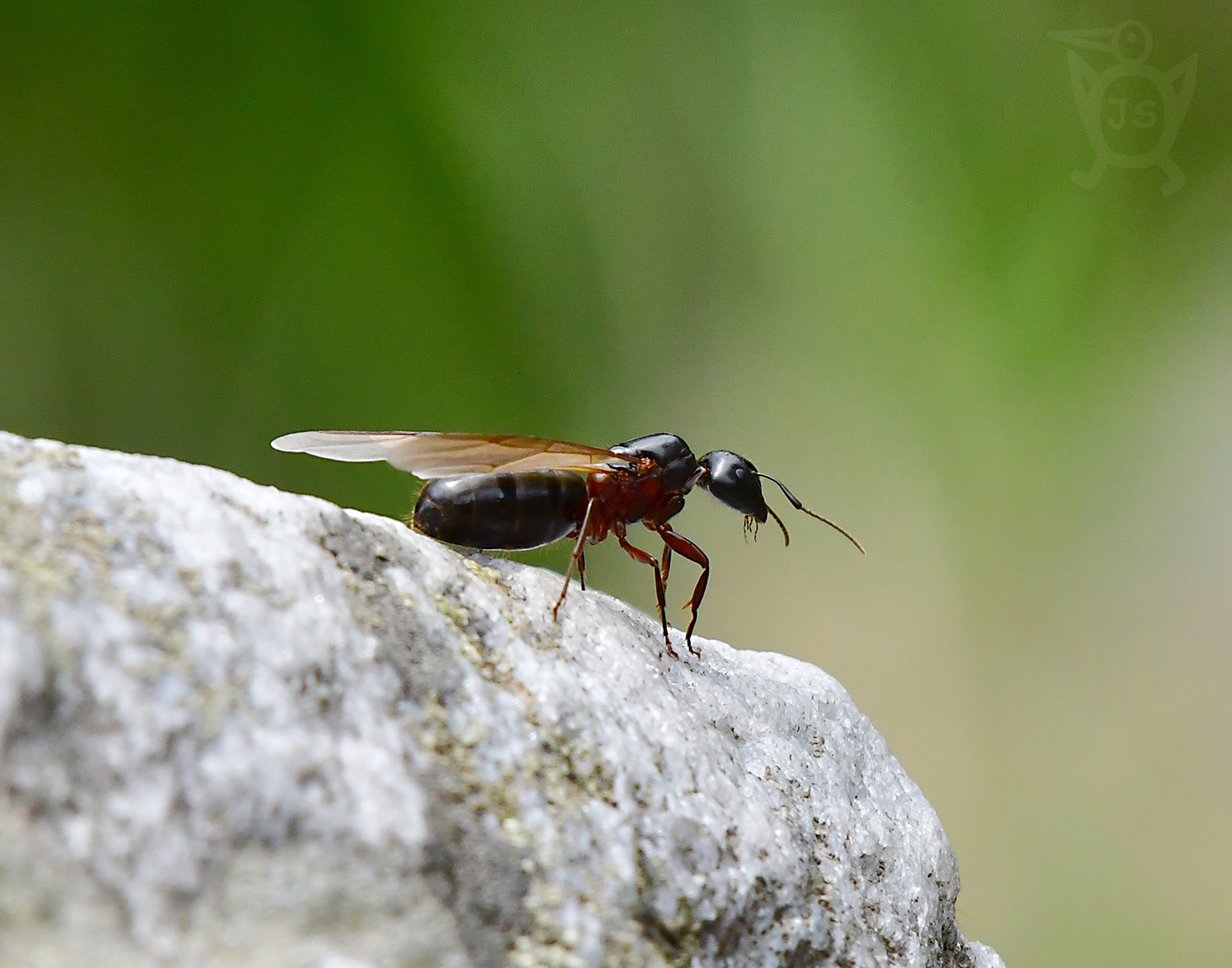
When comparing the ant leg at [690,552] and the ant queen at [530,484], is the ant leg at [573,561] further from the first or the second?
the ant leg at [690,552]

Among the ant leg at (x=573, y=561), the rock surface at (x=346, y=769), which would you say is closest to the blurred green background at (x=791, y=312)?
the ant leg at (x=573, y=561)

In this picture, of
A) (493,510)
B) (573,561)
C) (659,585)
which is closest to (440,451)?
(493,510)

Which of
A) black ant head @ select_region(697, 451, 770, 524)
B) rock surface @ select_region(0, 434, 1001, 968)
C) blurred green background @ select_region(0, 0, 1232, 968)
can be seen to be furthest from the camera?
blurred green background @ select_region(0, 0, 1232, 968)

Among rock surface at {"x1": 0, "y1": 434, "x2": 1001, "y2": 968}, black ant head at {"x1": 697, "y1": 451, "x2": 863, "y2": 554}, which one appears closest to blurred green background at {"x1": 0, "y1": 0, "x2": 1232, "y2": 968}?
Result: black ant head at {"x1": 697, "y1": 451, "x2": 863, "y2": 554}

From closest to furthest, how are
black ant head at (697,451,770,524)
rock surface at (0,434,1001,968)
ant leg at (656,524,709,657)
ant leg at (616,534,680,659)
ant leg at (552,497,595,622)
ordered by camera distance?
rock surface at (0,434,1001,968)
ant leg at (552,497,595,622)
ant leg at (616,534,680,659)
ant leg at (656,524,709,657)
black ant head at (697,451,770,524)

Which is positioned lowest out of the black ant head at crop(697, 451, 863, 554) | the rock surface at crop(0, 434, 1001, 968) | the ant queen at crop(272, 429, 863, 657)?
the rock surface at crop(0, 434, 1001, 968)

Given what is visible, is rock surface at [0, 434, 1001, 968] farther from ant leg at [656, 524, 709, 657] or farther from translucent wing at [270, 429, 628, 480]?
ant leg at [656, 524, 709, 657]

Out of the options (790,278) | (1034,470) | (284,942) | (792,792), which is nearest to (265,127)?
(790,278)
